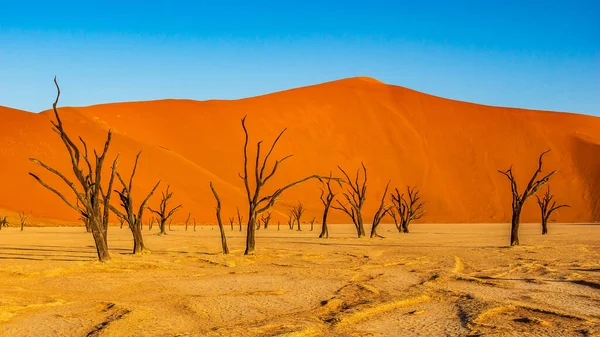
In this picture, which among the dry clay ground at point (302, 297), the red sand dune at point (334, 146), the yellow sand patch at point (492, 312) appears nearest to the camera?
the dry clay ground at point (302, 297)

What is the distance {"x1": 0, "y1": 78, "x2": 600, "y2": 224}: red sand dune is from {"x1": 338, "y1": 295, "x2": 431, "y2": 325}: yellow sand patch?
2222 inches

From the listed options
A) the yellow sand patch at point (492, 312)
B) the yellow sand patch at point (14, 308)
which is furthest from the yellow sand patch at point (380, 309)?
the yellow sand patch at point (14, 308)

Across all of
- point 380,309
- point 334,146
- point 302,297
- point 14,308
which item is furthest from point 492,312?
point 334,146

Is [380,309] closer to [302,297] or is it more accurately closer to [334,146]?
[302,297]

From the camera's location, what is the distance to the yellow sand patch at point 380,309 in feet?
23.0

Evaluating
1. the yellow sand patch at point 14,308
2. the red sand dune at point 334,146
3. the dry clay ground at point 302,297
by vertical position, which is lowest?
the yellow sand patch at point 14,308

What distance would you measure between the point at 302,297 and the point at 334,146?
81398 millimetres

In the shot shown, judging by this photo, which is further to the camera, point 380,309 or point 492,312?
point 380,309

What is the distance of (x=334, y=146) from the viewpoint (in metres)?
90.2

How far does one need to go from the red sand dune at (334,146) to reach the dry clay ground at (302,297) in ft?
167

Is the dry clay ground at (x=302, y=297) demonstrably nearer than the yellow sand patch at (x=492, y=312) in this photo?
Yes

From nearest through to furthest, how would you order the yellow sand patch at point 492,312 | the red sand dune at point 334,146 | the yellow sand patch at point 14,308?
the yellow sand patch at point 492,312, the yellow sand patch at point 14,308, the red sand dune at point 334,146

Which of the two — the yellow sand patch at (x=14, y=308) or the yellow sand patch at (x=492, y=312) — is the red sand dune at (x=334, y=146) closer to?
the yellow sand patch at (x=14, y=308)

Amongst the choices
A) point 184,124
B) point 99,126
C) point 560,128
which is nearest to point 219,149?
point 184,124
